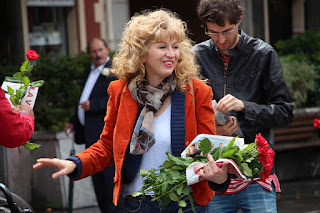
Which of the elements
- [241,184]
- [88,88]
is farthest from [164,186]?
[88,88]

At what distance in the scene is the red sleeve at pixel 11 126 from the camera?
3.50 meters

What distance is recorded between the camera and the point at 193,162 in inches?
127

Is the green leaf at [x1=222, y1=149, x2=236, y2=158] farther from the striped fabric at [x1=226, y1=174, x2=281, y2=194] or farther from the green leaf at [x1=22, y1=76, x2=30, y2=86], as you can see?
the green leaf at [x1=22, y1=76, x2=30, y2=86]

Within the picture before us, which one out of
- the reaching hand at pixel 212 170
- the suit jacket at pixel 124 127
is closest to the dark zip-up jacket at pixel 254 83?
the suit jacket at pixel 124 127

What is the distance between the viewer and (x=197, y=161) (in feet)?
10.6

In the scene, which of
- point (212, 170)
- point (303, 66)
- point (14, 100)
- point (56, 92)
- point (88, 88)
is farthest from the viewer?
point (303, 66)

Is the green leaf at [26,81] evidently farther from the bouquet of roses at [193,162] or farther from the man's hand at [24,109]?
the bouquet of roses at [193,162]

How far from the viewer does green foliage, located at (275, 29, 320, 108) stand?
1012 centimetres

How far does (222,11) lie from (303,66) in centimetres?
670

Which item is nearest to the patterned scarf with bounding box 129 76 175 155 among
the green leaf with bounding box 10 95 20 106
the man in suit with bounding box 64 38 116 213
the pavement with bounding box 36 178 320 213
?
the green leaf with bounding box 10 95 20 106

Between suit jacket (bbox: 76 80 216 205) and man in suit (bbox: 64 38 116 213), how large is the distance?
329 centimetres

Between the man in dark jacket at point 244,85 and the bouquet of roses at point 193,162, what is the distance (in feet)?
1.49

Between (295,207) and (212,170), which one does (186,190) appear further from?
(295,207)

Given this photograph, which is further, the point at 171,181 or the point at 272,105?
the point at 272,105
